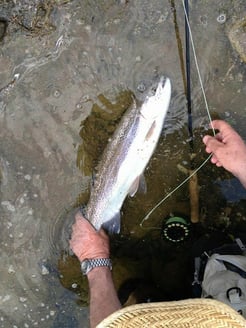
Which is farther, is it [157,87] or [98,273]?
[98,273]

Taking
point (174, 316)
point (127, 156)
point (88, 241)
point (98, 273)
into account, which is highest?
point (127, 156)

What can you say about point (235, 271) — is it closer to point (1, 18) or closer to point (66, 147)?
point (66, 147)

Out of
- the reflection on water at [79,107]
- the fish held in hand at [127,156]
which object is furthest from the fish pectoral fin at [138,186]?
the reflection on water at [79,107]

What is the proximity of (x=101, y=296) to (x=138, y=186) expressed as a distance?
0.83 meters

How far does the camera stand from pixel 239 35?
11.3 ft

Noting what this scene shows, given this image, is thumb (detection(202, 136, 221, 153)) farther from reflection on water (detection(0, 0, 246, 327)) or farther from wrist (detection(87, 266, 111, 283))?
wrist (detection(87, 266, 111, 283))

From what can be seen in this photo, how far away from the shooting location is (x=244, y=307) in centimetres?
249

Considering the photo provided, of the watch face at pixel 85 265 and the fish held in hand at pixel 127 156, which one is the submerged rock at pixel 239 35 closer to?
the fish held in hand at pixel 127 156

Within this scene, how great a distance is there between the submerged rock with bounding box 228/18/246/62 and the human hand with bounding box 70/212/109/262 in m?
1.72

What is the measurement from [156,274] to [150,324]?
1536 millimetres

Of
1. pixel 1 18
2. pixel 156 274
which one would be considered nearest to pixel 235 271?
pixel 156 274

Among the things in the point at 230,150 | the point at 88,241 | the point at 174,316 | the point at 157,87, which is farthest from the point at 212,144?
the point at 174,316

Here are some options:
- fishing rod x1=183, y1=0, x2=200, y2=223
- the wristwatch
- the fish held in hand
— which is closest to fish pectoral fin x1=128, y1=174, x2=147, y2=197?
the fish held in hand

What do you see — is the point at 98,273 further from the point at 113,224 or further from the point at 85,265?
the point at 113,224
